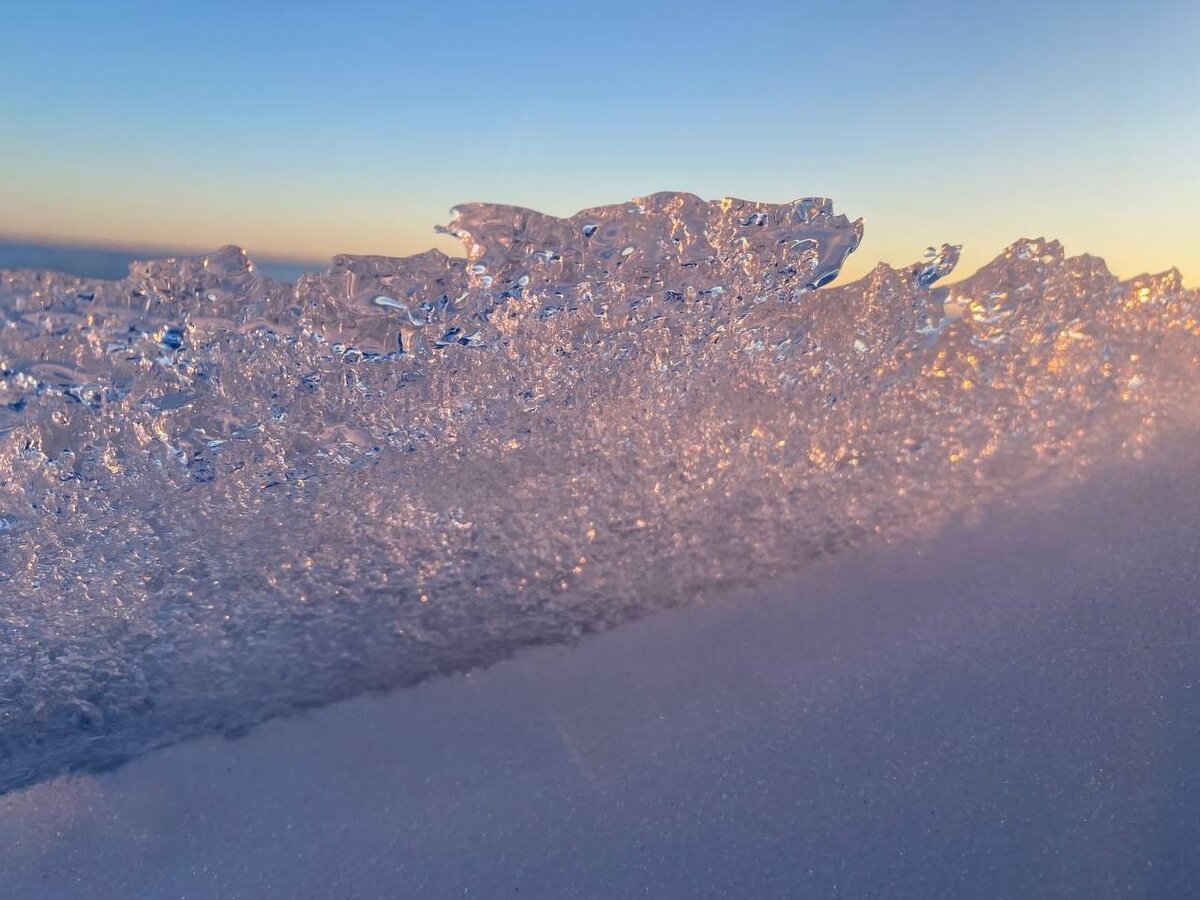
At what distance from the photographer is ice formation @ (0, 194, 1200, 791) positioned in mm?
1446

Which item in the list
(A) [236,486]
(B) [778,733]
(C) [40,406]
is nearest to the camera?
(B) [778,733]

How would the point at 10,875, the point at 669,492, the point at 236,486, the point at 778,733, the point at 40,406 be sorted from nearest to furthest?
the point at 10,875 < the point at 778,733 < the point at 40,406 < the point at 236,486 < the point at 669,492

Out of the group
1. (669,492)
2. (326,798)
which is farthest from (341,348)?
Result: (326,798)

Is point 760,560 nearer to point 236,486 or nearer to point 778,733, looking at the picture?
point 778,733

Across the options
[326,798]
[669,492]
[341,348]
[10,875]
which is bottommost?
[10,875]

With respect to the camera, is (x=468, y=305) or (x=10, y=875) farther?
(x=468, y=305)

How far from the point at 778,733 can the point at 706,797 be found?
0.48ft

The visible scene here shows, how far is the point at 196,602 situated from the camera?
149 cm

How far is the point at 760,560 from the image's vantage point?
5.24 feet

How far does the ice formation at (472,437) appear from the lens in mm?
1446

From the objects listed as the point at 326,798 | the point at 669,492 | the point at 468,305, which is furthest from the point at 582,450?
the point at 326,798

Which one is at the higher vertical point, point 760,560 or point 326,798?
point 760,560

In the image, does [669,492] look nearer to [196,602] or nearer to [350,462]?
[350,462]

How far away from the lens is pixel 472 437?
1658mm
